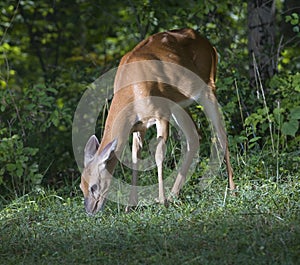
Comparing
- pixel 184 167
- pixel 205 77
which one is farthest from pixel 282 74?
pixel 184 167

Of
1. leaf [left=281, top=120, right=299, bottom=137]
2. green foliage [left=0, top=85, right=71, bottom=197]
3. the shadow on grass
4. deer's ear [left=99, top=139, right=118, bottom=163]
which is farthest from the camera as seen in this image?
green foliage [left=0, top=85, right=71, bottom=197]

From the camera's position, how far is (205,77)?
795cm

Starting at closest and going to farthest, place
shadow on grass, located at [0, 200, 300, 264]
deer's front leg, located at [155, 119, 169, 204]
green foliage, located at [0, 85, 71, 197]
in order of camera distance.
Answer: shadow on grass, located at [0, 200, 300, 264]
deer's front leg, located at [155, 119, 169, 204]
green foliage, located at [0, 85, 71, 197]

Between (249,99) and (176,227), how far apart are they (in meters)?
3.53

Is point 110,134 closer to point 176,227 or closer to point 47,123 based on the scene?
point 176,227

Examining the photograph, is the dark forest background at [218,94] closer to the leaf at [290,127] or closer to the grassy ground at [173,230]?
the leaf at [290,127]

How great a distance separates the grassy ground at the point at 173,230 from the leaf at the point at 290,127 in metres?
0.84

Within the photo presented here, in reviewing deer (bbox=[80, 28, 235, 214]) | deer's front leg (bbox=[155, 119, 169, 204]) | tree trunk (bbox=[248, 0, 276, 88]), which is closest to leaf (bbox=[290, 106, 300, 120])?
deer (bbox=[80, 28, 235, 214])

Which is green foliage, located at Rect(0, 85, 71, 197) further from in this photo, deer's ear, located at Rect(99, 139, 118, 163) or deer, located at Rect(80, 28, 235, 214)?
deer's ear, located at Rect(99, 139, 118, 163)

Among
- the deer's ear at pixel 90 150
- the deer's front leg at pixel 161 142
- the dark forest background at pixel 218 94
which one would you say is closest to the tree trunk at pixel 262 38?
the dark forest background at pixel 218 94

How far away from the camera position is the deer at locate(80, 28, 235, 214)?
22.4 feet

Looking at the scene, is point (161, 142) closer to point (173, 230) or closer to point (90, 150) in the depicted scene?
point (90, 150)

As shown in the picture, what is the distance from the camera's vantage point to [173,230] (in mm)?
5621

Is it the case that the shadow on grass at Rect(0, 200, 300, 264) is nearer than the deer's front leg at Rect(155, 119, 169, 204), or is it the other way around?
the shadow on grass at Rect(0, 200, 300, 264)
